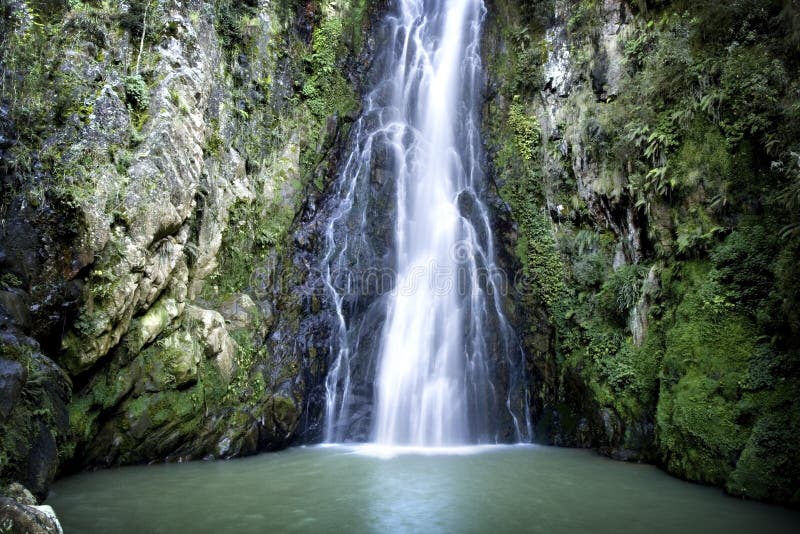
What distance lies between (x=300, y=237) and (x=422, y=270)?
360 centimetres

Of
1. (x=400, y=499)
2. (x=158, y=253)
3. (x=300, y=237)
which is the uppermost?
(x=300, y=237)

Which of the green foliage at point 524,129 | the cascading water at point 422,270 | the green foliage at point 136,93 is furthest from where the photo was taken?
the green foliage at point 524,129

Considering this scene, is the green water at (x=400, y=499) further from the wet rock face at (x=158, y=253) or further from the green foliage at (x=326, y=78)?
the green foliage at (x=326, y=78)

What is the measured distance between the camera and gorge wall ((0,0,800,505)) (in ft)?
24.8

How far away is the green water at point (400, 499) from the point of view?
6.31 meters

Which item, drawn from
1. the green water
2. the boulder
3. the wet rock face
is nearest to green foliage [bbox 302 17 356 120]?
the wet rock face

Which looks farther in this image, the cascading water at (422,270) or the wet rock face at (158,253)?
the cascading water at (422,270)

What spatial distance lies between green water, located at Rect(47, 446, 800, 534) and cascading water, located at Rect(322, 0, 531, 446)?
1.88m

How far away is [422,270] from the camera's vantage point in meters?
13.9

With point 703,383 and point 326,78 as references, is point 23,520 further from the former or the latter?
point 326,78

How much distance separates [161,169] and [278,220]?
4.07m

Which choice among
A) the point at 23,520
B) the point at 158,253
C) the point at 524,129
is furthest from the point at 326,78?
the point at 23,520

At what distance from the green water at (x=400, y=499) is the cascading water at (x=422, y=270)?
6.17 ft

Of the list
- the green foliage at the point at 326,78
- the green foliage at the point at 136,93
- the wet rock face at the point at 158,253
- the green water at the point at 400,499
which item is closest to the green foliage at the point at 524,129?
the green foliage at the point at 326,78
